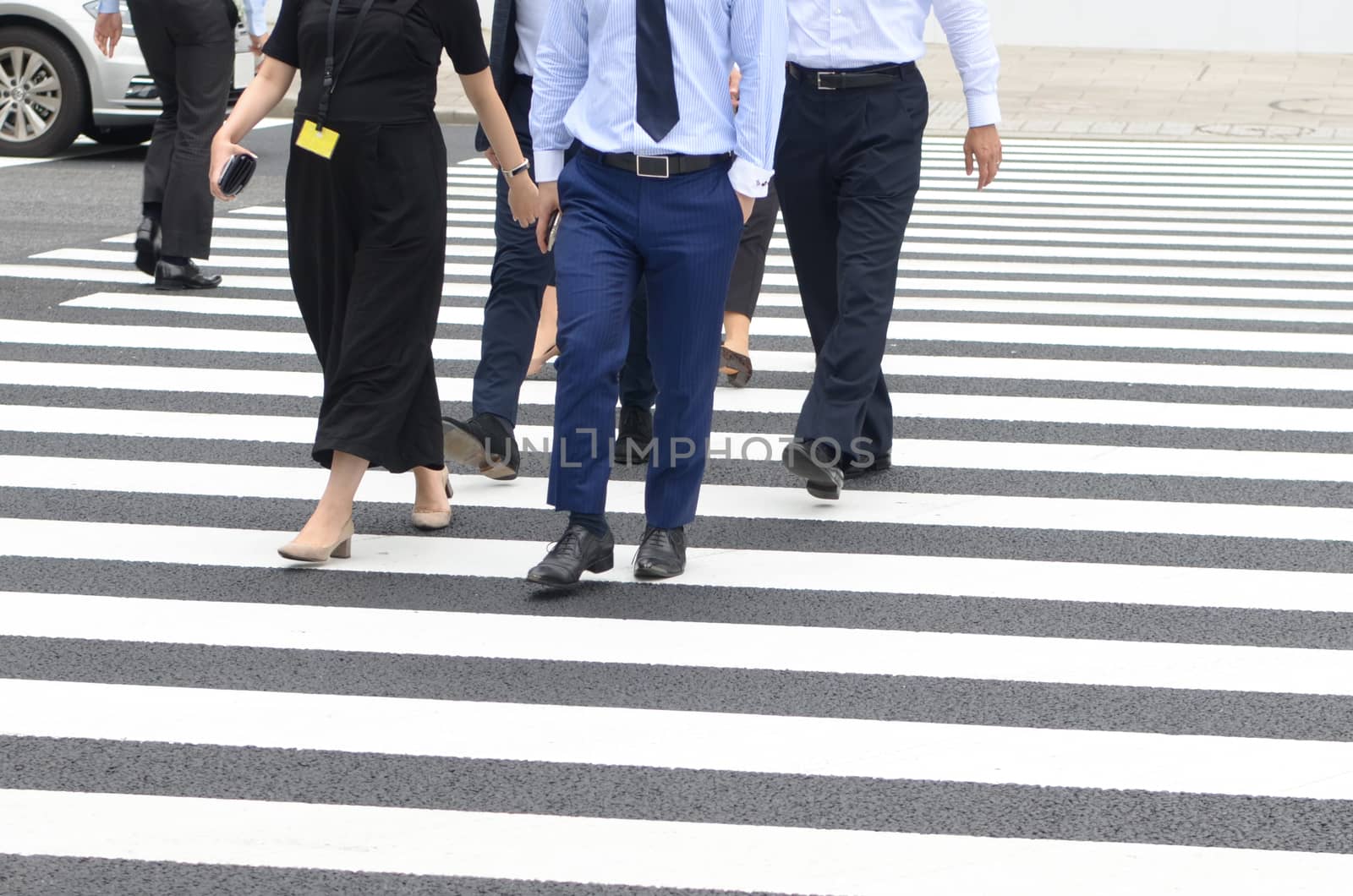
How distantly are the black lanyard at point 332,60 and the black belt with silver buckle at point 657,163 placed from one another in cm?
67

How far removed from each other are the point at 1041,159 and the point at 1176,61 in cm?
895

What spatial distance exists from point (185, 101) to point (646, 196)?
490cm

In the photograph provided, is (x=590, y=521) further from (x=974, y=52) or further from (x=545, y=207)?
(x=974, y=52)

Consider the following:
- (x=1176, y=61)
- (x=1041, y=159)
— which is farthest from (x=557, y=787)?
(x=1176, y=61)

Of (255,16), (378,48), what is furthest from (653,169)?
(255,16)

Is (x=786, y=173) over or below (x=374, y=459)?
over

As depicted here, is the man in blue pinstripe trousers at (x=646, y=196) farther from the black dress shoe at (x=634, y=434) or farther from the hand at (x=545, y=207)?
the black dress shoe at (x=634, y=434)

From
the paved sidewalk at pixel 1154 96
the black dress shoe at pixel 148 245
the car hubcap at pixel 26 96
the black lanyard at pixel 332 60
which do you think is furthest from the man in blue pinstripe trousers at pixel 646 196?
the paved sidewalk at pixel 1154 96

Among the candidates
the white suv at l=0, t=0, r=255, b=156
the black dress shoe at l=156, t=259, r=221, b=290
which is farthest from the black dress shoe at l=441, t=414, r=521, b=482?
the white suv at l=0, t=0, r=255, b=156

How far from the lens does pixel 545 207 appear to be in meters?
5.06

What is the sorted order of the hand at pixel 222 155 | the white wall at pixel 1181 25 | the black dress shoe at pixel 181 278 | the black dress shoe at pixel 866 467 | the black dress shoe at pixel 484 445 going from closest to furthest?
1. the hand at pixel 222 155
2. the black dress shoe at pixel 484 445
3. the black dress shoe at pixel 866 467
4. the black dress shoe at pixel 181 278
5. the white wall at pixel 1181 25

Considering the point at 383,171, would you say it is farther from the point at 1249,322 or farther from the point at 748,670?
the point at 1249,322

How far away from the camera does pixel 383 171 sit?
5.05 m

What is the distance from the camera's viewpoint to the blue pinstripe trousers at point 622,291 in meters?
4.84
